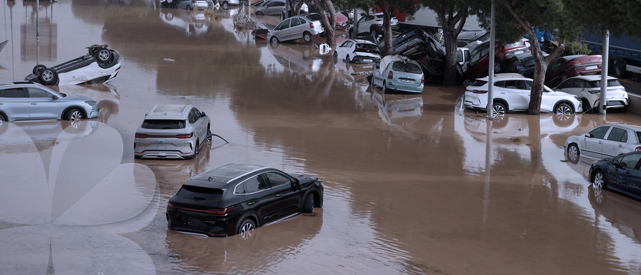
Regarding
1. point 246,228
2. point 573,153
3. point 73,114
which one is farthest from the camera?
point 73,114

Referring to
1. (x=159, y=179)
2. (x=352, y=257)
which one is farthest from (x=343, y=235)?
(x=159, y=179)

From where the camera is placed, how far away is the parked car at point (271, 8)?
6156cm

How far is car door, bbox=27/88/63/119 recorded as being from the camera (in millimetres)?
19692

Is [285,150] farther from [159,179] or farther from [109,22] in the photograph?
[109,22]

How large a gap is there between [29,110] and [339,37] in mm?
31226

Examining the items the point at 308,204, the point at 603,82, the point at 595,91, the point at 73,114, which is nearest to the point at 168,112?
the point at 73,114

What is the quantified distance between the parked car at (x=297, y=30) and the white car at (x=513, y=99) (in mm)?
21272

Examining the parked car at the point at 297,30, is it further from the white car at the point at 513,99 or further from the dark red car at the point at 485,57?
the white car at the point at 513,99

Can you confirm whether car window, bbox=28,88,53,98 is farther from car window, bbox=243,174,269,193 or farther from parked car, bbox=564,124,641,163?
parked car, bbox=564,124,641,163

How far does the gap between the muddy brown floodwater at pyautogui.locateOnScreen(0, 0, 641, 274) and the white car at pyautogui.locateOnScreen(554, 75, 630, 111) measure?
2.48ft

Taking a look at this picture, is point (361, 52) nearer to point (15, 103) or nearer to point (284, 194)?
point (15, 103)

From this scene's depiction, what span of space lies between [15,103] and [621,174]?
16.7 metres

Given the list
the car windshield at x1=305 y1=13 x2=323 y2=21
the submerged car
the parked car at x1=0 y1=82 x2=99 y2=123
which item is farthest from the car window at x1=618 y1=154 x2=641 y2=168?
the car windshield at x1=305 y1=13 x2=323 y2=21

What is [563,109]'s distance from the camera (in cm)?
2400
